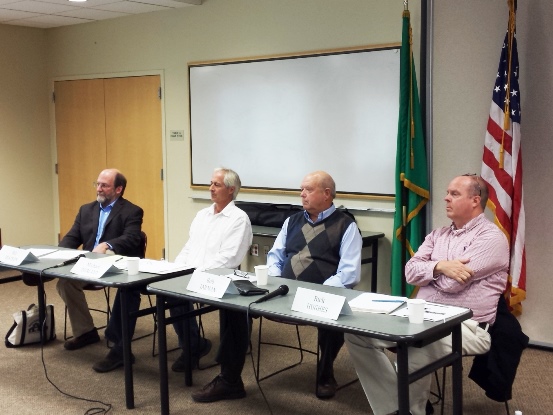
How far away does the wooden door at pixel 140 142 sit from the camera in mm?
6590

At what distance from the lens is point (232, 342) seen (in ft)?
11.8

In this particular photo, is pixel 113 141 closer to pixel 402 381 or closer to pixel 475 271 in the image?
pixel 475 271

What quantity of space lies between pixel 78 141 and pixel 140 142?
93 cm

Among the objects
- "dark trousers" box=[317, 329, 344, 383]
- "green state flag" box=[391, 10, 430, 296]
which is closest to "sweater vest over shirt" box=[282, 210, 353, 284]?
"dark trousers" box=[317, 329, 344, 383]

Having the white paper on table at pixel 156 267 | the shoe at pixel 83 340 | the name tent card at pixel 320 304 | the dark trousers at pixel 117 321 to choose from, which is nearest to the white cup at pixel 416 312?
the name tent card at pixel 320 304

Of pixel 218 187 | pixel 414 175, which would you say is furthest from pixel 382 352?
pixel 414 175

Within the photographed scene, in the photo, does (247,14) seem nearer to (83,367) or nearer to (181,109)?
(181,109)

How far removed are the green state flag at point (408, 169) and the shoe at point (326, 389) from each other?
1124mm

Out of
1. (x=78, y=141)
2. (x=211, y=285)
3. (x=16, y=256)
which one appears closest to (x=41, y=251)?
(x=16, y=256)

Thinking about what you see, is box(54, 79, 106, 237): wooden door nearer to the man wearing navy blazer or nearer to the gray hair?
the man wearing navy blazer

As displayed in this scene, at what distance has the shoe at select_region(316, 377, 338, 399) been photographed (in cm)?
360

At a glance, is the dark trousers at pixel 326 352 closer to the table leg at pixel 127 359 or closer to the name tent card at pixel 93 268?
the table leg at pixel 127 359

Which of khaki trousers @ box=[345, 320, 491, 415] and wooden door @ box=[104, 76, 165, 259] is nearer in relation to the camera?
khaki trousers @ box=[345, 320, 491, 415]

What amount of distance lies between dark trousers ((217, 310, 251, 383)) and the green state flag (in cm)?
139
